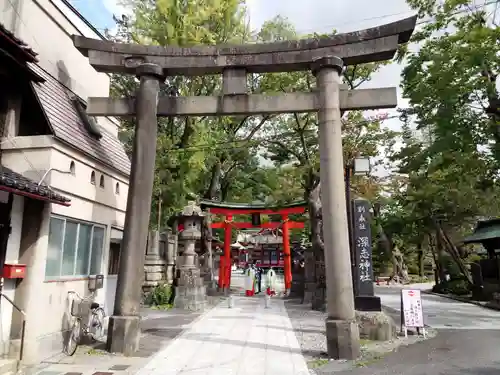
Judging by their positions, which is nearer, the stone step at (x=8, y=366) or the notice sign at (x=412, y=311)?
the stone step at (x=8, y=366)

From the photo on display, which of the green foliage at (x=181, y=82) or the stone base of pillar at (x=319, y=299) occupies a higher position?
the green foliage at (x=181, y=82)

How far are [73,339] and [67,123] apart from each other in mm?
4958

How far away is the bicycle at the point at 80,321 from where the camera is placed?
8060 mm

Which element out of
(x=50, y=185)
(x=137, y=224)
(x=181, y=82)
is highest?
(x=181, y=82)

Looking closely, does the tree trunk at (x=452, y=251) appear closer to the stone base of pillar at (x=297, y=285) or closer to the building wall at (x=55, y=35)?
the stone base of pillar at (x=297, y=285)

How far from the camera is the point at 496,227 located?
818 inches

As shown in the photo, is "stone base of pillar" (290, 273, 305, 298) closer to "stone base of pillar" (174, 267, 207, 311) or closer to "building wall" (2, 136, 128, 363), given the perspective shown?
"stone base of pillar" (174, 267, 207, 311)

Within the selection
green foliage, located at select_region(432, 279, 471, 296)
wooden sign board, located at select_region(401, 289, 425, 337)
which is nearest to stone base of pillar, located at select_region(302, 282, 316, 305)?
wooden sign board, located at select_region(401, 289, 425, 337)

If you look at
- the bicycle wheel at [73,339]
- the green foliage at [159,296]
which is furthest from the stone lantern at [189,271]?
the bicycle wheel at [73,339]

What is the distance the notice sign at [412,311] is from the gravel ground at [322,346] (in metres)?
0.37

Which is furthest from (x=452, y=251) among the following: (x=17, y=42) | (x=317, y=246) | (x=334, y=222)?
(x=17, y=42)

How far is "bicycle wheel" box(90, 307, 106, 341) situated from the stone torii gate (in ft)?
2.85

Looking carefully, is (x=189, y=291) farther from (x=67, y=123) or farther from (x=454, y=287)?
(x=454, y=287)

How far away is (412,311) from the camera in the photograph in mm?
10977
